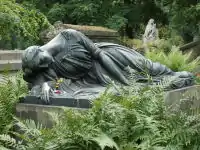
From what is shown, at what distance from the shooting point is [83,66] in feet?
28.6

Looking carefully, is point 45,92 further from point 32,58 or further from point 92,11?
point 92,11

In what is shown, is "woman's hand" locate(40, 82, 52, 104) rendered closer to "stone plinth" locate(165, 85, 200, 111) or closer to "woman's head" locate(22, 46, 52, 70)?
"woman's head" locate(22, 46, 52, 70)

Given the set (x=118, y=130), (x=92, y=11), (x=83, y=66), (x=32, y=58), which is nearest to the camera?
(x=118, y=130)

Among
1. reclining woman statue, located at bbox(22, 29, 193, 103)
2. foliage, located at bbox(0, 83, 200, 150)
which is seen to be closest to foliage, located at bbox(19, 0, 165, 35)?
reclining woman statue, located at bbox(22, 29, 193, 103)

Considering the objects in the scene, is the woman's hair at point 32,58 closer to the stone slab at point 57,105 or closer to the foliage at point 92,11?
the stone slab at point 57,105

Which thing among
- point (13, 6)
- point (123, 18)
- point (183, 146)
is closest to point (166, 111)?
point (183, 146)

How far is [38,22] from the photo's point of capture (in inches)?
619

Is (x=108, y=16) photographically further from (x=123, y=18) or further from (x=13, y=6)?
(x=13, y=6)

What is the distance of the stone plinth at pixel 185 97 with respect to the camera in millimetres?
8227

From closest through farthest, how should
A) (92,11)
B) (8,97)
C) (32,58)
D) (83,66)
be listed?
1. (32,58)
2. (8,97)
3. (83,66)
4. (92,11)

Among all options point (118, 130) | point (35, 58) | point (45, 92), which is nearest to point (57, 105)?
point (45, 92)

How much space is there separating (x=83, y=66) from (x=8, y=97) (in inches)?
51.8

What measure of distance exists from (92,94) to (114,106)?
147 cm

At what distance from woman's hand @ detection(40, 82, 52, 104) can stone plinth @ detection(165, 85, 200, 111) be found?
5.97 ft
